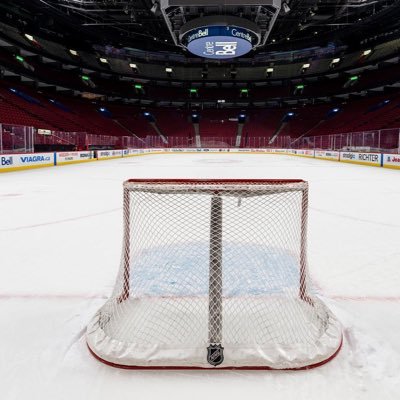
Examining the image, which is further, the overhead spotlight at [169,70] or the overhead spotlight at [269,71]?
the overhead spotlight at [169,70]

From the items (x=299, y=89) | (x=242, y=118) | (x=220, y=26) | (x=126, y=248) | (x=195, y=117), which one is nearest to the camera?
(x=126, y=248)

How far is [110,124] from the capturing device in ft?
108

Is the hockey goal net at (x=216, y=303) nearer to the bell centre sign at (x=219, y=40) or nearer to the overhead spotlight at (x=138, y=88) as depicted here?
the bell centre sign at (x=219, y=40)

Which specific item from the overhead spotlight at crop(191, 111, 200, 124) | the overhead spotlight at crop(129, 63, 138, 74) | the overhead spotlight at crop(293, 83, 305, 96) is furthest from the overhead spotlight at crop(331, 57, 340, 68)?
the overhead spotlight at crop(129, 63, 138, 74)

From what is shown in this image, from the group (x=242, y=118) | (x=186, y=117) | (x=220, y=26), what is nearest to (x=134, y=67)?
(x=186, y=117)

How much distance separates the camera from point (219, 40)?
14898 millimetres

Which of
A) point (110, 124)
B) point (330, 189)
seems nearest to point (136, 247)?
point (330, 189)

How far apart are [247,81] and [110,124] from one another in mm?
16781

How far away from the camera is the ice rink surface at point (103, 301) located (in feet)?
4.69

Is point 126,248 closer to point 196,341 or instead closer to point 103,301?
point 103,301

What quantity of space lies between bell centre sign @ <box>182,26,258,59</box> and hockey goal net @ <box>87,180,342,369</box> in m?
13.6

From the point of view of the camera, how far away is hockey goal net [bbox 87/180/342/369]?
5.23 ft

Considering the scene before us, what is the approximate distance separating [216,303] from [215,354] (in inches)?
9.0

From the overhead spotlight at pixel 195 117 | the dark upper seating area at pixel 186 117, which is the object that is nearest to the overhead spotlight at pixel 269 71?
the dark upper seating area at pixel 186 117
